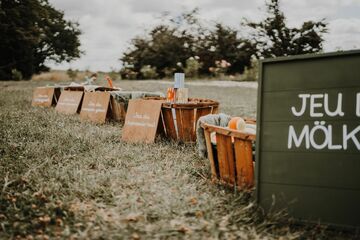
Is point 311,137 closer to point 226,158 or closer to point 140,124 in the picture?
point 226,158

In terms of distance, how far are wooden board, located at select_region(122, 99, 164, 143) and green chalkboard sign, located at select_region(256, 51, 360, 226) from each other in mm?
2010

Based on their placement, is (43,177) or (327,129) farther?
(43,177)

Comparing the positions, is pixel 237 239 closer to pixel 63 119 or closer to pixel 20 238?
pixel 20 238

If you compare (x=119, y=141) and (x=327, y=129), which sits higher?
(x=327, y=129)

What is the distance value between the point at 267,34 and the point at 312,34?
2167 mm

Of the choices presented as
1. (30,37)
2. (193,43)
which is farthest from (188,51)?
(30,37)

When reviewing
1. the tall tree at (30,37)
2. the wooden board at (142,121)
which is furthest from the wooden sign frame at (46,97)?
the tall tree at (30,37)

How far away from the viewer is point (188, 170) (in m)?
3.20

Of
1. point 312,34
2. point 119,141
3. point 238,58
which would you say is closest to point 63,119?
point 119,141

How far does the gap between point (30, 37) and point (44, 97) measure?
611 inches

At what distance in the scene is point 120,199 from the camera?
247cm

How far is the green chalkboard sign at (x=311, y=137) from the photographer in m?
2.21

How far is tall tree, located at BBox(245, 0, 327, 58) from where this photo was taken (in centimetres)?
1869

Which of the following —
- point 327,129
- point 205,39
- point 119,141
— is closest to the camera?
point 327,129
